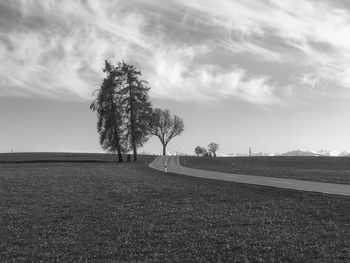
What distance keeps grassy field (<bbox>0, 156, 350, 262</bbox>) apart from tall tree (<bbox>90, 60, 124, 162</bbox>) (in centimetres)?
5387

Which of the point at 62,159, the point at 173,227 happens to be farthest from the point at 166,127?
the point at 173,227

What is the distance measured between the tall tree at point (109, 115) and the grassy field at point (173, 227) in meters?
53.9

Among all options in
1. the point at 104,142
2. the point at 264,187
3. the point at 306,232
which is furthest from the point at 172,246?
the point at 104,142

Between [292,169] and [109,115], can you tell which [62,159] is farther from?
[292,169]

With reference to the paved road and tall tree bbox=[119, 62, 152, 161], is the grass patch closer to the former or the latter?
tall tree bbox=[119, 62, 152, 161]

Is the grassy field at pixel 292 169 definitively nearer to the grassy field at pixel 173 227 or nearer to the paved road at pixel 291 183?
the paved road at pixel 291 183

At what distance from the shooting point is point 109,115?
80.2 m

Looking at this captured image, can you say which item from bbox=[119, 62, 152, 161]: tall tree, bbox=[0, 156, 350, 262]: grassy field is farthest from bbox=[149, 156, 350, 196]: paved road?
bbox=[119, 62, 152, 161]: tall tree

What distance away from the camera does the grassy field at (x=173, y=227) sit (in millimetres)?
11758

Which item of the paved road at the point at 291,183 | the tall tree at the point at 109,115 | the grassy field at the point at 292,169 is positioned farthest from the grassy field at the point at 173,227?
the tall tree at the point at 109,115

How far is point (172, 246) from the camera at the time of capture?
1264cm

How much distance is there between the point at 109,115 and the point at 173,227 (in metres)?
66.1

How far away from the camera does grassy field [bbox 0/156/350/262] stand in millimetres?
A: 11758

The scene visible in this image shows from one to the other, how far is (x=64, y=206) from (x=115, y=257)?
32.7 ft
